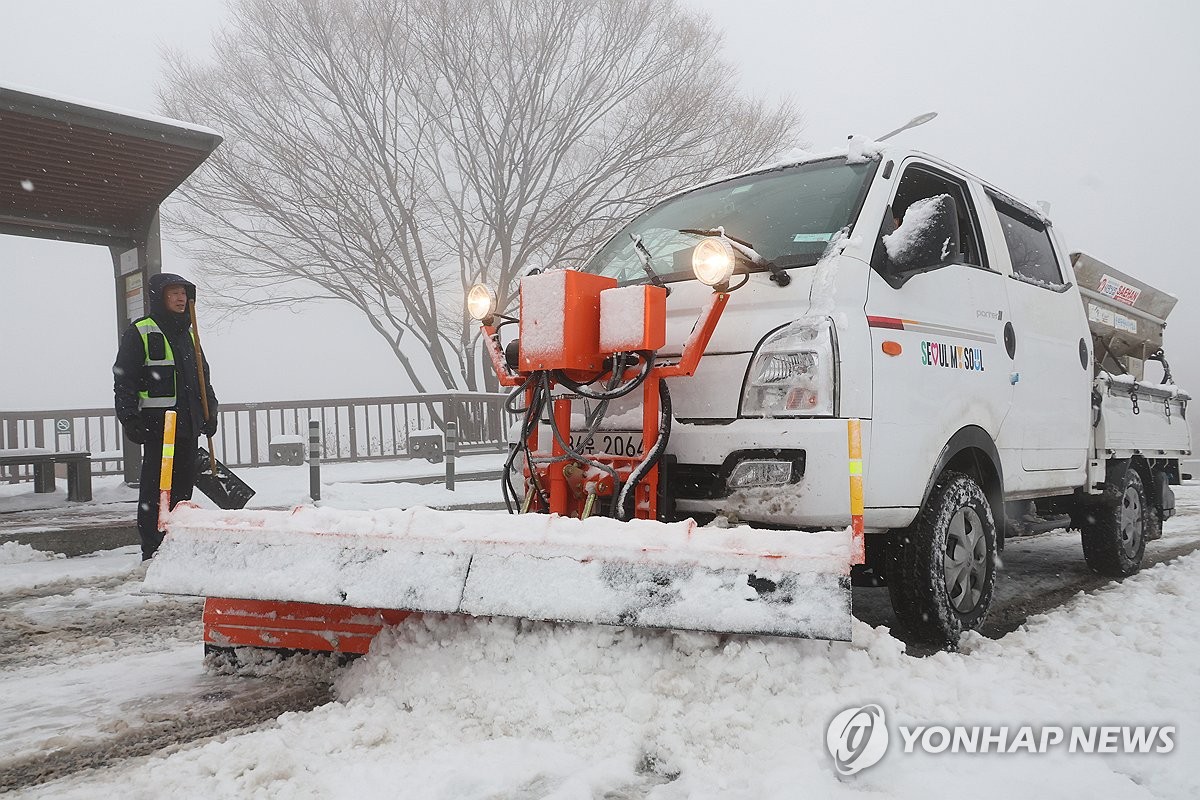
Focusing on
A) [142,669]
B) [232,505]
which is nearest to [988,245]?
[142,669]

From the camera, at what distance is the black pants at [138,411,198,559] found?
17.2ft

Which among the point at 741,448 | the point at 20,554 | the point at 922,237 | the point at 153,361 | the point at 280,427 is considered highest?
the point at 922,237

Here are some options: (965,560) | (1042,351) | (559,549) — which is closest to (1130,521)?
(1042,351)

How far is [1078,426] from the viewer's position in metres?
4.50

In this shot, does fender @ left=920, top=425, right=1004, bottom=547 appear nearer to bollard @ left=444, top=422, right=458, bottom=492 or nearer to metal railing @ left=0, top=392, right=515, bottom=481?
bollard @ left=444, top=422, right=458, bottom=492

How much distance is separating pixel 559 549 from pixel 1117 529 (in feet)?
14.0

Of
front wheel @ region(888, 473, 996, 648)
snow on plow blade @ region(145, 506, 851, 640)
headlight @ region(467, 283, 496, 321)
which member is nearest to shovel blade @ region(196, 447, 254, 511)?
headlight @ region(467, 283, 496, 321)

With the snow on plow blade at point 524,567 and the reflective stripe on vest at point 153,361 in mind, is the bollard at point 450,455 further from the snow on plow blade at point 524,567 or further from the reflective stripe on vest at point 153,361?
the snow on plow blade at point 524,567

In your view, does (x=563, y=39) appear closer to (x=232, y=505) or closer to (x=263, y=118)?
(x=263, y=118)

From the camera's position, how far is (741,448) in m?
2.86

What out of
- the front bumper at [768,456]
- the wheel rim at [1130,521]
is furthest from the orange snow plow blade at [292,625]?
the wheel rim at [1130,521]

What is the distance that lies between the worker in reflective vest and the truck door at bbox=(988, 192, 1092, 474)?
4937 mm

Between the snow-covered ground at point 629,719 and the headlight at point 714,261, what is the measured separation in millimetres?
1216

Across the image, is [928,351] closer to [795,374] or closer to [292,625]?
[795,374]
